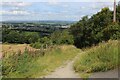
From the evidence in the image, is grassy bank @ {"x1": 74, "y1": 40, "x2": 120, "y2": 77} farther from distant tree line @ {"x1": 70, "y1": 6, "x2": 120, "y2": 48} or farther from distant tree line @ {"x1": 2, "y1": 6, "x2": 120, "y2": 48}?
distant tree line @ {"x1": 70, "y1": 6, "x2": 120, "y2": 48}

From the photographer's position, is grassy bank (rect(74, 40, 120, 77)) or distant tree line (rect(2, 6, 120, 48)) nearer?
grassy bank (rect(74, 40, 120, 77))

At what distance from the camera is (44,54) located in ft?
50.8

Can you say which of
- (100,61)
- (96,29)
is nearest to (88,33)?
(96,29)

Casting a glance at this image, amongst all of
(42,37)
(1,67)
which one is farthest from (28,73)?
(42,37)

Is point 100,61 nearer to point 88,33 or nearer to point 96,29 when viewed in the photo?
point 96,29

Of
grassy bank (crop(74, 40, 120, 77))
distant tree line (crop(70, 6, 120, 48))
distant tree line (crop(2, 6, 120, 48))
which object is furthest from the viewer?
distant tree line (crop(70, 6, 120, 48))

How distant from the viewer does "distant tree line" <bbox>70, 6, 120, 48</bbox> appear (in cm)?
2716

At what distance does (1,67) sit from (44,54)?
21.9ft

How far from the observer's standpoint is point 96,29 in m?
32.7

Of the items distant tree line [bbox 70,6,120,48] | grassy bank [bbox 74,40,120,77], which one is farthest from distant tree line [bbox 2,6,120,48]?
grassy bank [bbox 74,40,120,77]

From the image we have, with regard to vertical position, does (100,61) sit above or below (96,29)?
below

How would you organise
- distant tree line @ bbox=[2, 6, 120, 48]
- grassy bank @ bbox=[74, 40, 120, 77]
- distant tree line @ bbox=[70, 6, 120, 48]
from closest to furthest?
grassy bank @ bbox=[74, 40, 120, 77], distant tree line @ bbox=[2, 6, 120, 48], distant tree line @ bbox=[70, 6, 120, 48]

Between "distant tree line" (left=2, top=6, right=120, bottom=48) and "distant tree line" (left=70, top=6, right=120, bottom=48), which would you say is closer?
"distant tree line" (left=2, top=6, right=120, bottom=48)

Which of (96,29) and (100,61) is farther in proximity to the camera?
(96,29)
